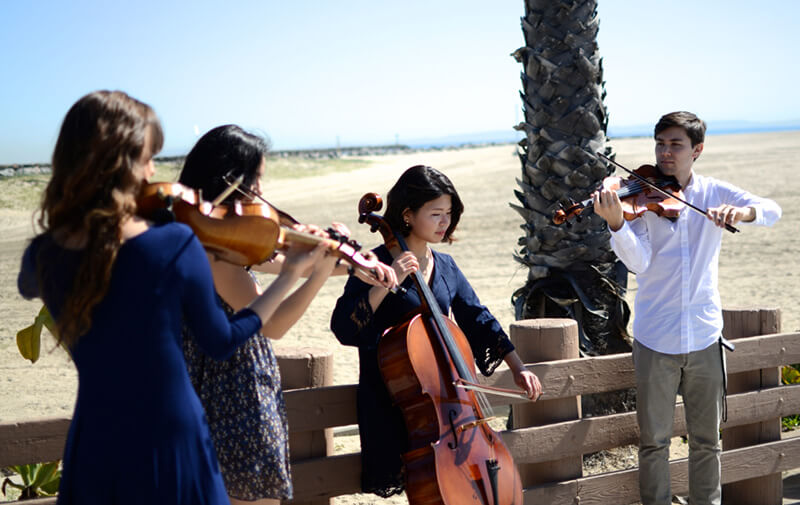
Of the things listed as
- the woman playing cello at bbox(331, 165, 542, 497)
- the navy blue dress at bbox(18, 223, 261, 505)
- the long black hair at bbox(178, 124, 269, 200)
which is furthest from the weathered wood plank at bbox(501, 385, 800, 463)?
the navy blue dress at bbox(18, 223, 261, 505)

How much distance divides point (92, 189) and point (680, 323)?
279cm

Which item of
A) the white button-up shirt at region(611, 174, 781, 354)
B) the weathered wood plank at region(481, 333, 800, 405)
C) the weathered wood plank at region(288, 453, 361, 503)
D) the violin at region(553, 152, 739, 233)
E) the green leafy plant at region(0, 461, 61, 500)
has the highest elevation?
the violin at region(553, 152, 739, 233)

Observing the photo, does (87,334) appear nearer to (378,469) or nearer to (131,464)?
(131,464)

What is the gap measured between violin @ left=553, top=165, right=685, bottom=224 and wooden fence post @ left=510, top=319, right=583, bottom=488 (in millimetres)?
539

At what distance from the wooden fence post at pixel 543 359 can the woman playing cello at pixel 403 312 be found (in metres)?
0.37

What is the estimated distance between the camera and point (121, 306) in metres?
1.88

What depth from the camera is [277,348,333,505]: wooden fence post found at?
3.27 meters

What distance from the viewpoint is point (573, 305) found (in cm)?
510

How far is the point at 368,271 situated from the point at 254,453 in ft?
2.21

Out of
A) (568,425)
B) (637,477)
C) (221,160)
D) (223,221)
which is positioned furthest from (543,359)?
(223,221)

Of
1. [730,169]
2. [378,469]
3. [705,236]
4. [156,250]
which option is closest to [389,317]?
[378,469]

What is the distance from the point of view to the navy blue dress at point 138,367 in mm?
1880

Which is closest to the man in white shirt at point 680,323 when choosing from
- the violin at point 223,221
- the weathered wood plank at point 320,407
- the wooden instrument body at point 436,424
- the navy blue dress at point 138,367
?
the wooden instrument body at point 436,424

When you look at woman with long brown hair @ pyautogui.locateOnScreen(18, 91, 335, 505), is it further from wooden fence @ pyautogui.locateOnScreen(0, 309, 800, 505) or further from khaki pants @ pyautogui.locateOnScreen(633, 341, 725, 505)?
khaki pants @ pyautogui.locateOnScreen(633, 341, 725, 505)
